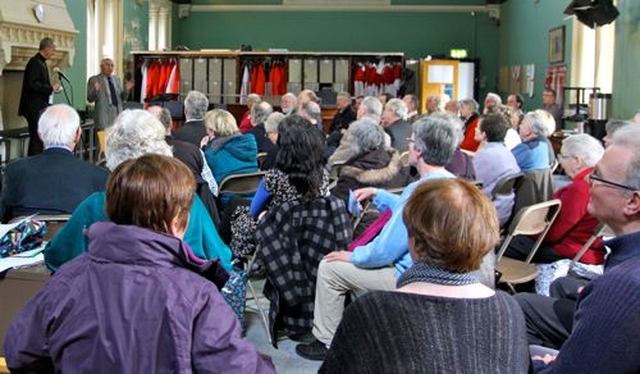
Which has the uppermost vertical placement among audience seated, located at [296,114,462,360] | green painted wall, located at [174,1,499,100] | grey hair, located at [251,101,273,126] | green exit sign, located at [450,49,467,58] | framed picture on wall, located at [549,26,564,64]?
green painted wall, located at [174,1,499,100]

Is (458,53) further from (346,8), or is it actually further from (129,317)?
(129,317)

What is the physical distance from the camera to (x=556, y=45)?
12.1m

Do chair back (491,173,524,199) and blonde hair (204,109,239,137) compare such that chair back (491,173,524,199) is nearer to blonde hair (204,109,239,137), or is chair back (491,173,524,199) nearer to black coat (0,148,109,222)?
blonde hair (204,109,239,137)

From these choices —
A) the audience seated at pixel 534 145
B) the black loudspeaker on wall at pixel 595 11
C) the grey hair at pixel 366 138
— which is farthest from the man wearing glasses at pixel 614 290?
the black loudspeaker on wall at pixel 595 11

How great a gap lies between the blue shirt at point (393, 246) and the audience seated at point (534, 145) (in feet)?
7.45

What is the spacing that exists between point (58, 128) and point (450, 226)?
7.14 ft

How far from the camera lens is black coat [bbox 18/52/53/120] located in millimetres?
8477

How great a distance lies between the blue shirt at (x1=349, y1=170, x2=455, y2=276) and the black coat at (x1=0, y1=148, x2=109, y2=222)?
1202 millimetres

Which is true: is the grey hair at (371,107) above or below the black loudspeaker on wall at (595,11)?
below

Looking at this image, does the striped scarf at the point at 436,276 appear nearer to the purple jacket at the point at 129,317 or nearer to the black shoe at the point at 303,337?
the purple jacket at the point at 129,317

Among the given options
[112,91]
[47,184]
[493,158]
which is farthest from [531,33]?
[47,184]

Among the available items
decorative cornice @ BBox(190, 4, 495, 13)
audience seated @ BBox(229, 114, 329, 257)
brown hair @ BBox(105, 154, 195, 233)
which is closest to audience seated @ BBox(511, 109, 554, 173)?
audience seated @ BBox(229, 114, 329, 257)

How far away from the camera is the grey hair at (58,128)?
3348 mm

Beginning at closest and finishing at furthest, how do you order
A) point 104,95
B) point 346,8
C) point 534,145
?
point 534,145 → point 104,95 → point 346,8
